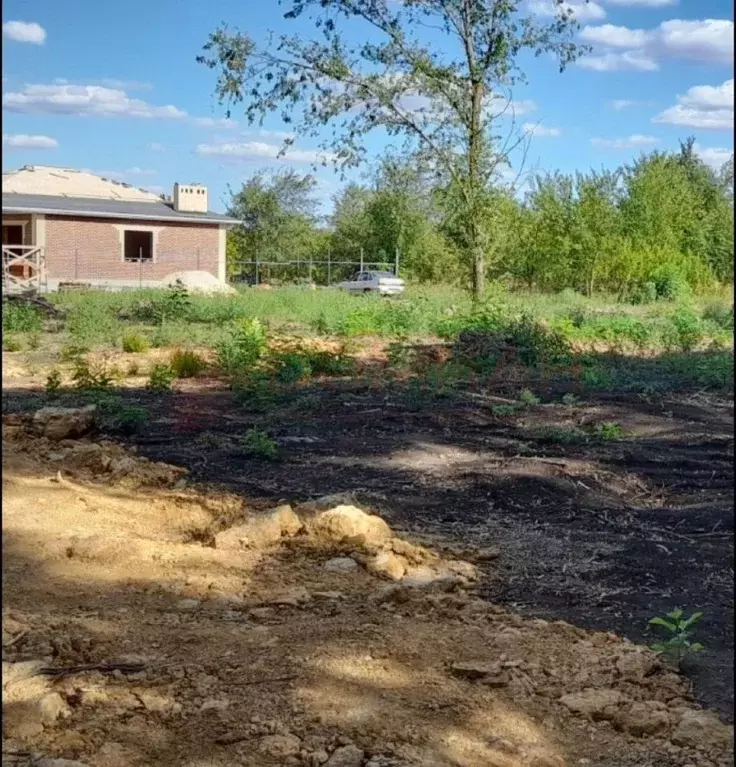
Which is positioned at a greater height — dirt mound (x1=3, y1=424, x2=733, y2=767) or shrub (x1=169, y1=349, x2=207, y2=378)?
shrub (x1=169, y1=349, x2=207, y2=378)

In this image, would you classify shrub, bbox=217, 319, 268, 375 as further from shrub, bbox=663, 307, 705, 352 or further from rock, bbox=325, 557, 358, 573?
rock, bbox=325, 557, 358, 573

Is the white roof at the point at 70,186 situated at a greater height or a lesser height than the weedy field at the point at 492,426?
greater

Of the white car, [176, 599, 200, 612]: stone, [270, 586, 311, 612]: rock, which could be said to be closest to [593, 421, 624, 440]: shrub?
[270, 586, 311, 612]: rock

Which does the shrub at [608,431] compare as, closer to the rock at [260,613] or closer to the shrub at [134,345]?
the rock at [260,613]

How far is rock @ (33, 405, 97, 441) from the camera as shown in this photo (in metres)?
6.35

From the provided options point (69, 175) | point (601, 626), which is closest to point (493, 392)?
point (601, 626)

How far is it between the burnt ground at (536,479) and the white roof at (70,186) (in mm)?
22261

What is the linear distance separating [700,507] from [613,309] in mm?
7535

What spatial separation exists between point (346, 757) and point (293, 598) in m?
1.26

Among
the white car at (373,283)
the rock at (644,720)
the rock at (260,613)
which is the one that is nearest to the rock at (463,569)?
the rock at (260,613)

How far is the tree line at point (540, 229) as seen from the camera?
5.18m

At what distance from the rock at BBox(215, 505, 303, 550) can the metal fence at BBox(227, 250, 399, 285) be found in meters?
27.0

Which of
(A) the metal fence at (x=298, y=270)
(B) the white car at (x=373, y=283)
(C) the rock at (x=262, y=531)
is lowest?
(C) the rock at (x=262, y=531)

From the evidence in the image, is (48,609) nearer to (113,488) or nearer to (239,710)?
(239,710)
